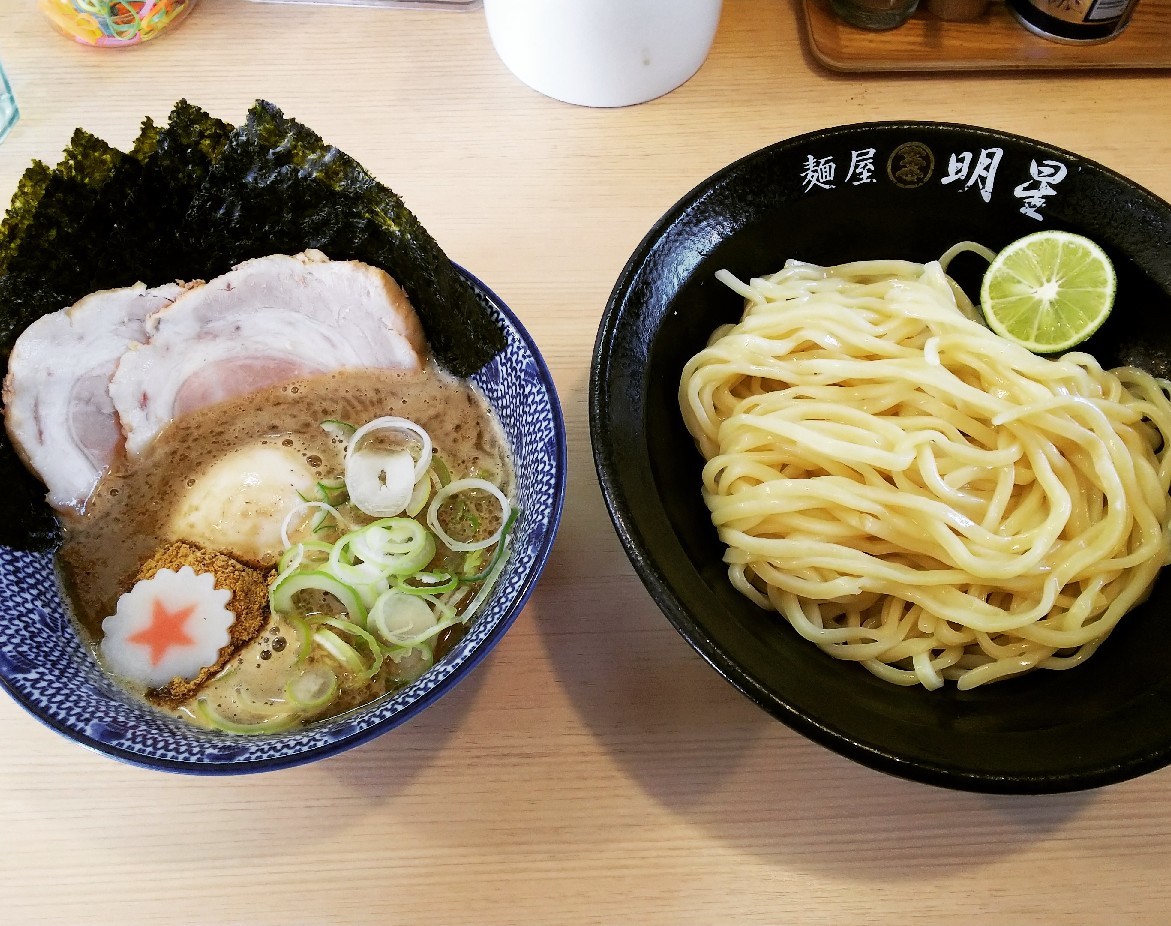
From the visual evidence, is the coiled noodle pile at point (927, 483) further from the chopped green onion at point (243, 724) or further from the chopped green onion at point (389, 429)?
the chopped green onion at point (243, 724)

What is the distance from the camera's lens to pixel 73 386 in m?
1.17

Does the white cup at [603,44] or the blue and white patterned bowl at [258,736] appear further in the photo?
the white cup at [603,44]

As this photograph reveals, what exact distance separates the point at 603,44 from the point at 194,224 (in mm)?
871

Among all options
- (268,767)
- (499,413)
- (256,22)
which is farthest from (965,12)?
(268,767)

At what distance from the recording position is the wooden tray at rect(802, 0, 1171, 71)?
1.80m

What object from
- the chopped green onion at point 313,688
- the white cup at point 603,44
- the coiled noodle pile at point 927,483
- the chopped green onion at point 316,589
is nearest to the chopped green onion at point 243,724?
the chopped green onion at point 313,688

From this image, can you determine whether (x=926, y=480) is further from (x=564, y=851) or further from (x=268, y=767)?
(x=268, y=767)

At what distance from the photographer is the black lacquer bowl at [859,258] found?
88 cm

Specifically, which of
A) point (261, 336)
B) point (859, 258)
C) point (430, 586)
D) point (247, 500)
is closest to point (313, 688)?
point (430, 586)

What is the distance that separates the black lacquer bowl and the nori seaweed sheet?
254 mm

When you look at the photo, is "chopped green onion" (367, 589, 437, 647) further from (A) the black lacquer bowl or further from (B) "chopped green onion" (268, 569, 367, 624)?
(A) the black lacquer bowl

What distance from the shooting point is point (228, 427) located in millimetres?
1265

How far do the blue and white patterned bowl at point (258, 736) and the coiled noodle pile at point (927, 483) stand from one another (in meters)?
0.24

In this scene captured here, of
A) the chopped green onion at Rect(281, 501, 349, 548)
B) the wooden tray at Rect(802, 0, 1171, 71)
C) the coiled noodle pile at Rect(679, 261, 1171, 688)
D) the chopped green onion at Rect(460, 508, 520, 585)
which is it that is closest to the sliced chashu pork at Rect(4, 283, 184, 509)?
the chopped green onion at Rect(281, 501, 349, 548)
